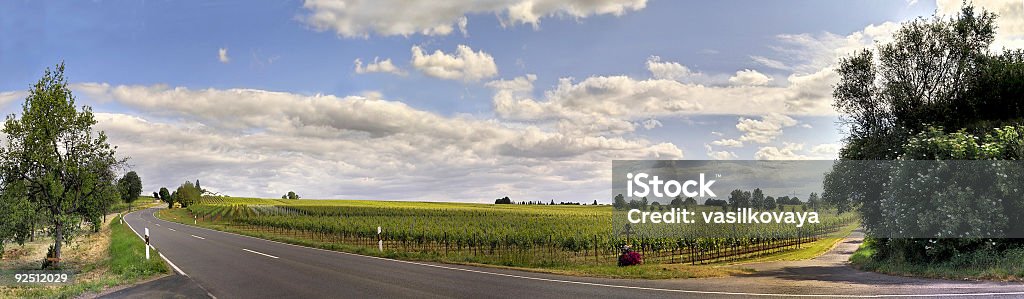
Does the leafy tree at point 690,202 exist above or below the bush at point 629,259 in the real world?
above

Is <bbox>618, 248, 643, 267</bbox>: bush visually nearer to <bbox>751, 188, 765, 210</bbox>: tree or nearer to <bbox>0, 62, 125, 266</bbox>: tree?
<bbox>0, 62, 125, 266</bbox>: tree

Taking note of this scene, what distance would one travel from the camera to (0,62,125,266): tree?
25.7 m

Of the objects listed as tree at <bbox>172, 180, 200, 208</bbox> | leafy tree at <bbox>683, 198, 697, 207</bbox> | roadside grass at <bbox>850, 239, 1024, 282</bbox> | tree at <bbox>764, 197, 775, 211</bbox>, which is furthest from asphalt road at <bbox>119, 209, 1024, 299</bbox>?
tree at <bbox>172, 180, 200, 208</bbox>

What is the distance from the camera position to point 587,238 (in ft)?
120

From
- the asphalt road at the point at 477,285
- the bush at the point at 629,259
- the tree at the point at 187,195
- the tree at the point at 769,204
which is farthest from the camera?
the tree at the point at 187,195

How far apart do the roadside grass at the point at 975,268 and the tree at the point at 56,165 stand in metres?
33.0

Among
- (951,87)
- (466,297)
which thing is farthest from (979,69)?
(466,297)

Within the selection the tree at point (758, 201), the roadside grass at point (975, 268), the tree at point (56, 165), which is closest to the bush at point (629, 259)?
the roadside grass at point (975, 268)

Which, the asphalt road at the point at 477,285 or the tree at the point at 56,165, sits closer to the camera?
the asphalt road at the point at 477,285

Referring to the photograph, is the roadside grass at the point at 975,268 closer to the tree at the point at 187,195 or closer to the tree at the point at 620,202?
the tree at the point at 620,202

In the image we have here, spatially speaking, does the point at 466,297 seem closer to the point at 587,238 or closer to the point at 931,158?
the point at 931,158

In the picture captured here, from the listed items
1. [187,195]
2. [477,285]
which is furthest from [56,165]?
[187,195]

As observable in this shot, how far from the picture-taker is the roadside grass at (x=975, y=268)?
60.5ft

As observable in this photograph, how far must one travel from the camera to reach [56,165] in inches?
1034
